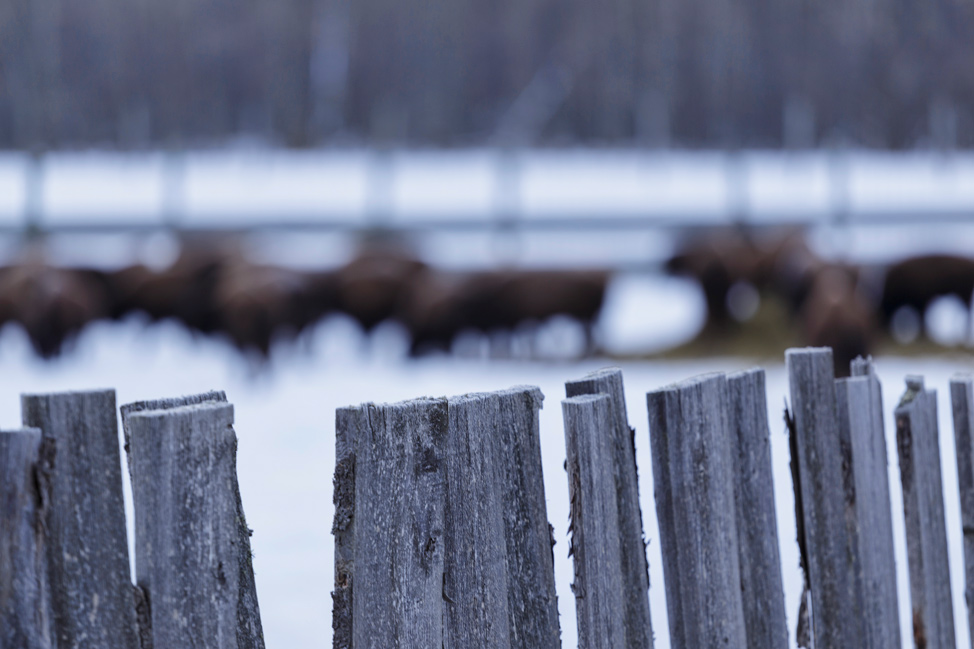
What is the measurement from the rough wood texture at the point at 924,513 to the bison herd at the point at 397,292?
7.81 metres

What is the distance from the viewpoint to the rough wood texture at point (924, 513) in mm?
2230

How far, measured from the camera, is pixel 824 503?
2.11 metres

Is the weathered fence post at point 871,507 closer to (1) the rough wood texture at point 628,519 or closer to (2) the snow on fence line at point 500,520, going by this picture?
(2) the snow on fence line at point 500,520

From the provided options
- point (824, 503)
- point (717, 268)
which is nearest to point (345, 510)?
point (824, 503)

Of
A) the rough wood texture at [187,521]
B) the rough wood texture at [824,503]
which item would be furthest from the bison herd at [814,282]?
the rough wood texture at [187,521]

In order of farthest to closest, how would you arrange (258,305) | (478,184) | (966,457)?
1. (478,184)
2. (258,305)
3. (966,457)

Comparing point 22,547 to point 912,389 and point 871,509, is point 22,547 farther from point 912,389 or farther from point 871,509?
point 912,389

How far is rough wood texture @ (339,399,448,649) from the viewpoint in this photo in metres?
1.59

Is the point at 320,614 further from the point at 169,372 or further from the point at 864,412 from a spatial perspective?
the point at 169,372

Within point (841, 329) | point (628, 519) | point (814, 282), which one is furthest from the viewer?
point (814, 282)

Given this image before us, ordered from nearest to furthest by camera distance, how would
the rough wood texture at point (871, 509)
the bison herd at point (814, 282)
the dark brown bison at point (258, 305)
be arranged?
the rough wood texture at point (871, 509) → the bison herd at point (814, 282) → the dark brown bison at point (258, 305)

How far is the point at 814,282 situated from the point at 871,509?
879cm

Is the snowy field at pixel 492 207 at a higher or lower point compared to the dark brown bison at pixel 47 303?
higher

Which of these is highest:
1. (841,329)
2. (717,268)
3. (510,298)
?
(717,268)
